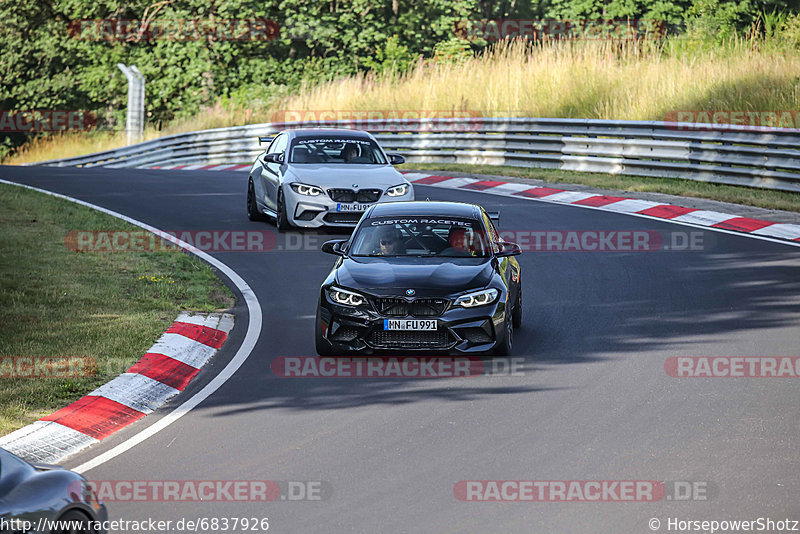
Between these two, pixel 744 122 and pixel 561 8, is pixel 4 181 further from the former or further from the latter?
pixel 561 8

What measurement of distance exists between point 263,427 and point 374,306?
2.28 m

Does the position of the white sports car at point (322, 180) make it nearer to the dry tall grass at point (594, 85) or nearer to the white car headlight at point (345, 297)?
the white car headlight at point (345, 297)

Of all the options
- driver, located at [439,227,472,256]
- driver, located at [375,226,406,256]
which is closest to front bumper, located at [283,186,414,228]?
driver, located at [375,226,406,256]

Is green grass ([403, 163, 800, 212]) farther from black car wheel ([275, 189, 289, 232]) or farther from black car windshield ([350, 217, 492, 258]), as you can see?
black car windshield ([350, 217, 492, 258])

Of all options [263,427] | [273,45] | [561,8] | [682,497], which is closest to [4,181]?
[263,427]

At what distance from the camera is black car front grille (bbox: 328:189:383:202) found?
698 inches

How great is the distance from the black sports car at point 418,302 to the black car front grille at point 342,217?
624 cm

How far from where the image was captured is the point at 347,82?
36.4 m

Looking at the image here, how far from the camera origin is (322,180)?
58.7ft

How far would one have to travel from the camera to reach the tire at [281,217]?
59.2 feet

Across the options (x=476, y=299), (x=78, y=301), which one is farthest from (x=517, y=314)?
(x=78, y=301)

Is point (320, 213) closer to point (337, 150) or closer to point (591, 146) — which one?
point (337, 150)

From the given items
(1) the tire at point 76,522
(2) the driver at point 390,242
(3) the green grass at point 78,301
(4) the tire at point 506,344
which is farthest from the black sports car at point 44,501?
(2) the driver at point 390,242

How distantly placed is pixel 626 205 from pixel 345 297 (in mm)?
11190
